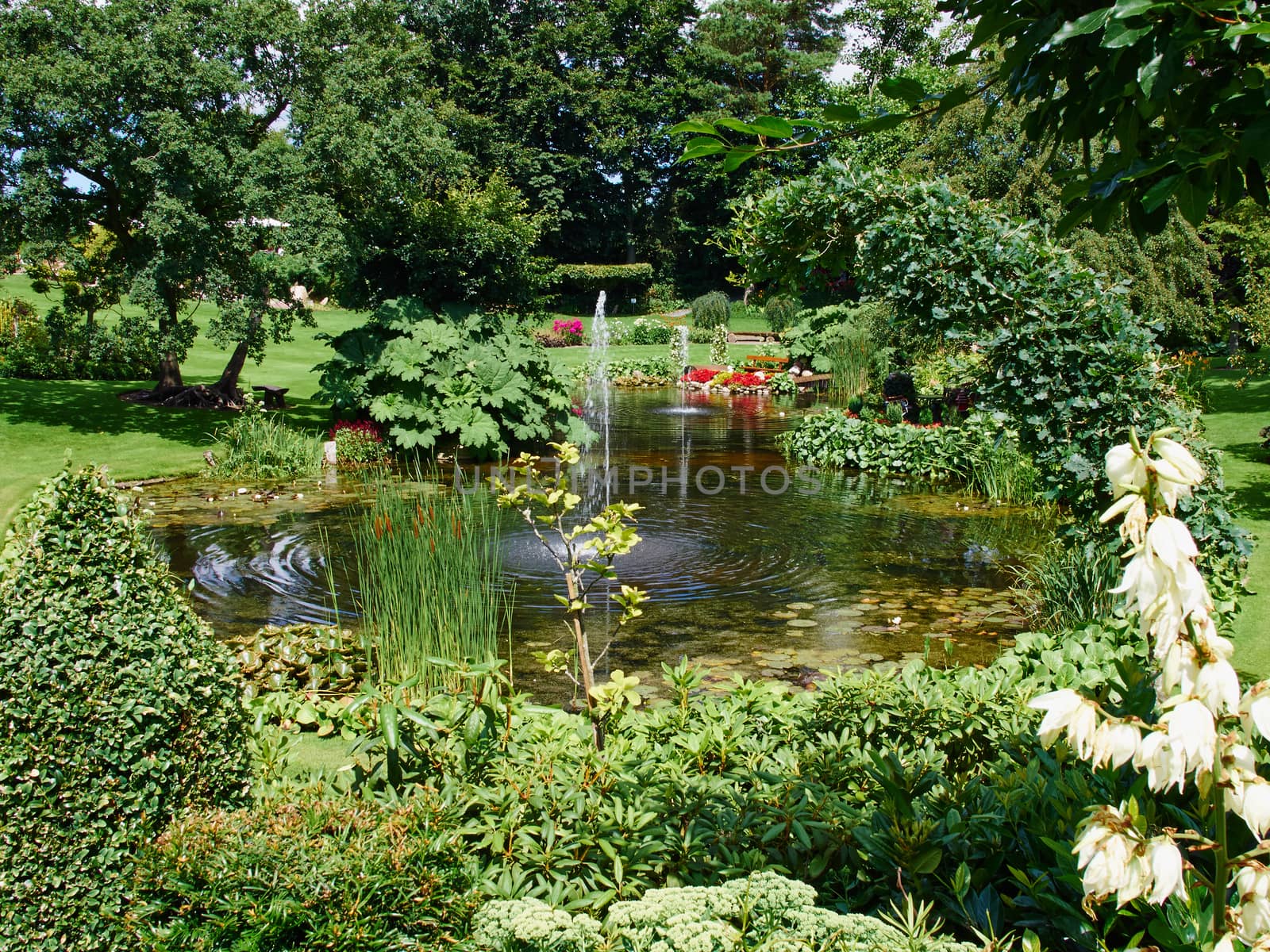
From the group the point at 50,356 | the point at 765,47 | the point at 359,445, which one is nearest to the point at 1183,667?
the point at 359,445

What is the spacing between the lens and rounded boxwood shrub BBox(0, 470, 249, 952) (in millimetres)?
2547

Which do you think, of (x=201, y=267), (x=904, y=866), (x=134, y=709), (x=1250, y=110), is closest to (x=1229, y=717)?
(x=1250, y=110)

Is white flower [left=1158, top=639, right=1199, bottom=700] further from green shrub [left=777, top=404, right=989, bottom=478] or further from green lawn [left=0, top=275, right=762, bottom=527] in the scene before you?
green shrub [left=777, top=404, right=989, bottom=478]

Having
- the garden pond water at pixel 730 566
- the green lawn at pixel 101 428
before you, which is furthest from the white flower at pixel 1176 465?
the green lawn at pixel 101 428

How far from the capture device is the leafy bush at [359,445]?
13086mm

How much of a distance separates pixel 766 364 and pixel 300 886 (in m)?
24.0

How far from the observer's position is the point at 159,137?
1231 cm

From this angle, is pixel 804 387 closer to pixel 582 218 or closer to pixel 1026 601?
pixel 1026 601

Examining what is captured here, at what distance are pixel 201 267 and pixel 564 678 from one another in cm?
1020

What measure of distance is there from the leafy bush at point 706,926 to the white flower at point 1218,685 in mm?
1010

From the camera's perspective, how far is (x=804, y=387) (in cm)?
2395

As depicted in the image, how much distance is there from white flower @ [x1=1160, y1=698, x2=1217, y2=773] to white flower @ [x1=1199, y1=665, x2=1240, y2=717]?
0.02m

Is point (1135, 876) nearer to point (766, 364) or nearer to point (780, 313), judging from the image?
point (766, 364)

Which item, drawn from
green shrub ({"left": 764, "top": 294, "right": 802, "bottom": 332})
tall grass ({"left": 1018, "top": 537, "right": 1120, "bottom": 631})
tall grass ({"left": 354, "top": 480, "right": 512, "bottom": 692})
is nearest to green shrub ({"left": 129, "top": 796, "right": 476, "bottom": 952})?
tall grass ({"left": 354, "top": 480, "right": 512, "bottom": 692})
